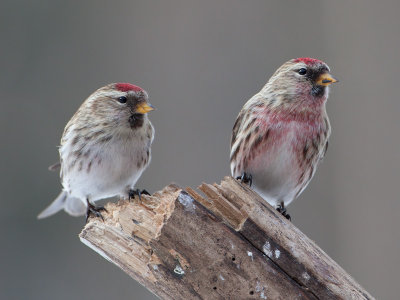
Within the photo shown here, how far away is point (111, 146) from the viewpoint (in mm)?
3250

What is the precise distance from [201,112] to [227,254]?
10.7 ft

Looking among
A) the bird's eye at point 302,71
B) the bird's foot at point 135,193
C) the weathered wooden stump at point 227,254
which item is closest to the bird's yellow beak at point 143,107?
the bird's foot at point 135,193

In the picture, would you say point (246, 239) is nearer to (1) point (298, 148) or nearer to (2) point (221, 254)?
(2) point (221, 254)

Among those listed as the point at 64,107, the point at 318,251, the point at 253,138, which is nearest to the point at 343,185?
the point at 64,107

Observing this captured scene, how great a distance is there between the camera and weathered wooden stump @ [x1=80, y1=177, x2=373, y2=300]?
7.42 ft

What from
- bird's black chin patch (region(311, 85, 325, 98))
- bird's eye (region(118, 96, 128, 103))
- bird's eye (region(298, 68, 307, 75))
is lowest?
bird's eye (region(118, 96, 128, 103))

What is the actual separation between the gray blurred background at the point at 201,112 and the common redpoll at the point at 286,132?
1.99m

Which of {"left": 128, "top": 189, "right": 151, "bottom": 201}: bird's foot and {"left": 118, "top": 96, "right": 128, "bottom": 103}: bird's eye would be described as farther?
{"left": 118, "top": 96, "right": 128, "bottom": 103}: bird's eye

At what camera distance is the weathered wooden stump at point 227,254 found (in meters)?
2.26

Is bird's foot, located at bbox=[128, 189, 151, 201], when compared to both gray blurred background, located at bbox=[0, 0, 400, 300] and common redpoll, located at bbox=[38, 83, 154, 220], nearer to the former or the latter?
common redpoll, located at bbox=[38, 83, 154, 220]

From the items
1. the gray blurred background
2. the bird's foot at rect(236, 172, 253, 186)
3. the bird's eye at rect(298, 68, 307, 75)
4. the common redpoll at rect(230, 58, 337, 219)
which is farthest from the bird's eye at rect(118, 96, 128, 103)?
the gray blurred background

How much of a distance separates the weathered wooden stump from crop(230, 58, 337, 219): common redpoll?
2.00 ft

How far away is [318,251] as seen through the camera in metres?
2.43

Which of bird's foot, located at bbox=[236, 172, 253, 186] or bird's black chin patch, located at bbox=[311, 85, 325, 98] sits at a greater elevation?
bird's black chin patch, located at bbox=[311, 85, 325, 98]
